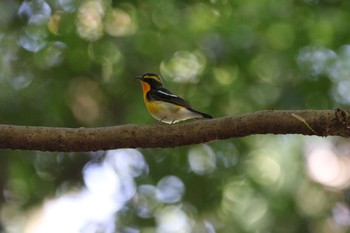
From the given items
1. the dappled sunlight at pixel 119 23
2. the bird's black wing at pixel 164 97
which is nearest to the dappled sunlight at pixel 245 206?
the dappled sunlight at pixel 119 23

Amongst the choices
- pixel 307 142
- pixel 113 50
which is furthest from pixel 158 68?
pixel 307 142

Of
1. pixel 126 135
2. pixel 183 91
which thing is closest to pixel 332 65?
pixel 183 91

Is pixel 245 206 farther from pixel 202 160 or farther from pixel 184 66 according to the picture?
pixel 184 66

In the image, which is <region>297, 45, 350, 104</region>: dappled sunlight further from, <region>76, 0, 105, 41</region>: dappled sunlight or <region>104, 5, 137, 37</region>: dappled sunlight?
<region>76, 0, 105, 41</region>: dappled sunlight

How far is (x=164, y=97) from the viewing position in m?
4.82

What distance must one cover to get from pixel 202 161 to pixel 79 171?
169cm

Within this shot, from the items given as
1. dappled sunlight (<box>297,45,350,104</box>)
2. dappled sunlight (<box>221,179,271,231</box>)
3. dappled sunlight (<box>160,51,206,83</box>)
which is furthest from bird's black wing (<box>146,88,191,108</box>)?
dappled sunlight (<box>221,179,271,231</box>)

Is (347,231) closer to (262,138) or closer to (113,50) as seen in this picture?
(262,138)

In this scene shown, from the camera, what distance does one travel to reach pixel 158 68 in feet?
23.5

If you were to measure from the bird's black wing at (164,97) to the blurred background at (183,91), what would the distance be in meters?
1.82

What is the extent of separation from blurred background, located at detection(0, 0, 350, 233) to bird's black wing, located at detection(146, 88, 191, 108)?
1825 millimetres

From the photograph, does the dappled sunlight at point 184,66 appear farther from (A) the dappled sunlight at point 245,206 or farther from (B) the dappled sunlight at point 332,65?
(A) the dappled sunlight at point 245,206

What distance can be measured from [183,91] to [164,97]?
7.17 ft

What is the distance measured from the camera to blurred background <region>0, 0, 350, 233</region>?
670 centimetres
